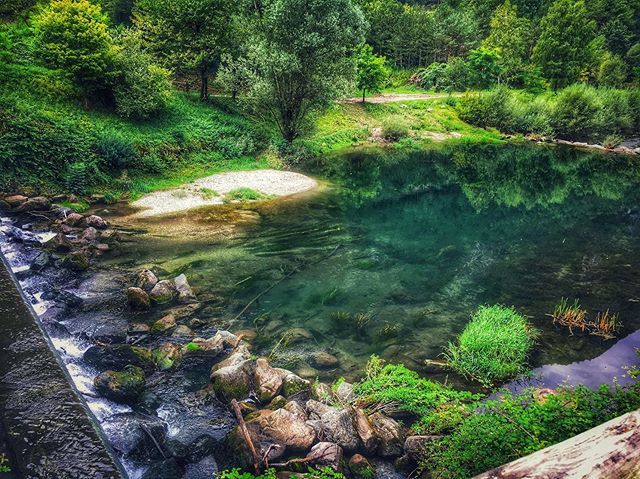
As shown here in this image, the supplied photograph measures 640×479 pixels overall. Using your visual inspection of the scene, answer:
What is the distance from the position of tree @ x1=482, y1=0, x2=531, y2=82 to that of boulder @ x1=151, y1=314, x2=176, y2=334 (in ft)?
226

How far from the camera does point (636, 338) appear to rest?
44.5 feet

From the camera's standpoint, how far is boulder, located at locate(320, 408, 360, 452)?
323 inches

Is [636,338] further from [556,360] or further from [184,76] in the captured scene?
[184,76]

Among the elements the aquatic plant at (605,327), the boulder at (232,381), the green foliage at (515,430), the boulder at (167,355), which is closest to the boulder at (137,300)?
the boulder at (167,355)

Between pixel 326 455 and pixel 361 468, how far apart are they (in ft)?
2.51

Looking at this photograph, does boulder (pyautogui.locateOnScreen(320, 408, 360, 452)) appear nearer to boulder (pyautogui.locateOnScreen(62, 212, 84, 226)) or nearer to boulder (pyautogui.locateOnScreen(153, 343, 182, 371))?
boulder (pyautogui.locateOnScreen(153, 343, 182, 371))

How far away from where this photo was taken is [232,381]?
9.60m

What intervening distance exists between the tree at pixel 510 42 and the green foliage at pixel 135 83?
5708 centimetres

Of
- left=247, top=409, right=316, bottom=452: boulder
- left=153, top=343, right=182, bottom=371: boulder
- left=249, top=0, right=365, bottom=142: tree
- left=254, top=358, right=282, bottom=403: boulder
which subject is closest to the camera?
left=247, top=409, right=316, bottom=452: boulder

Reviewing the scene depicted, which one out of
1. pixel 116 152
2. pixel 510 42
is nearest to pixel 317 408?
pixel 116 152

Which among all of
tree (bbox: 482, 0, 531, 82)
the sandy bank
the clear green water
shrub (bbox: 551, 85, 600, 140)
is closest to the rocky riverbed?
the clear green water

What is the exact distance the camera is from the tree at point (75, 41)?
24.4 m

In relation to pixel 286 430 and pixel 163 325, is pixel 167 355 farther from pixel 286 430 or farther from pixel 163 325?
pixel 286 430

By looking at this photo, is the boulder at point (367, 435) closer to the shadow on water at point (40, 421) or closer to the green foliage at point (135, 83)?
the shadow on water at point (40, 421)
